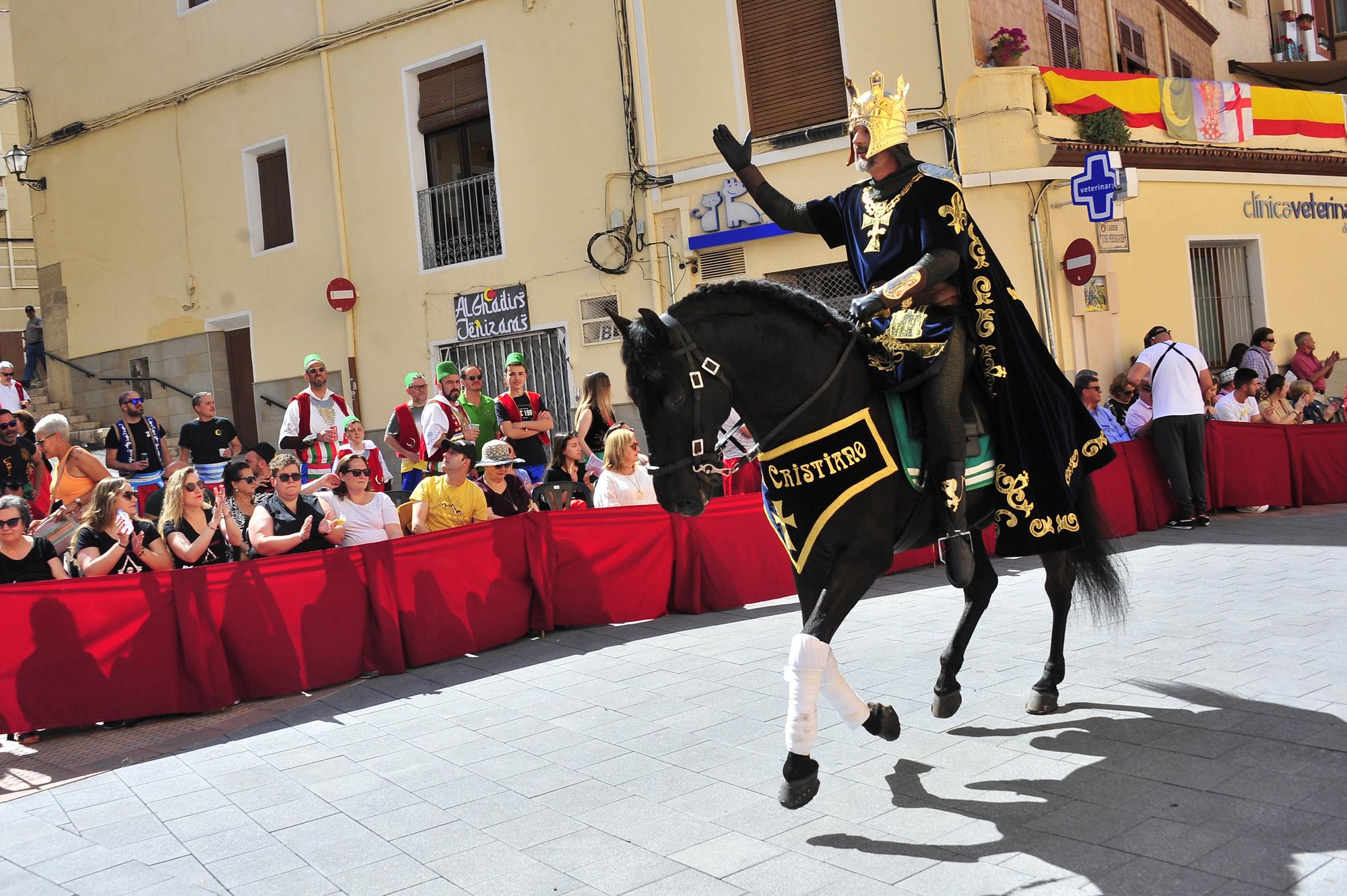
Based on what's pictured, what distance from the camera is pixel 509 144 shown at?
15.9 meters

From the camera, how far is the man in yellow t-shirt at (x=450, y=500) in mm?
8547

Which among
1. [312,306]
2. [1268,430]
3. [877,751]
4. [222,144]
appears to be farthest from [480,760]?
[222,144]

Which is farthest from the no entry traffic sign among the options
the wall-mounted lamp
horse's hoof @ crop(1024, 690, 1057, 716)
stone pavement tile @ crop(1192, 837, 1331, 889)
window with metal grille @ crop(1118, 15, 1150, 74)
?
stone pavement tile @ crop(1192, 837, 1331, 889)

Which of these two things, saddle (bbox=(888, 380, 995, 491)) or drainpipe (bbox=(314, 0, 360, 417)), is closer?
saddle (bbox=(888, 380, 995, 491))

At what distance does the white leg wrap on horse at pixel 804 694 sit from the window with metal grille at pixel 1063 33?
13212mm

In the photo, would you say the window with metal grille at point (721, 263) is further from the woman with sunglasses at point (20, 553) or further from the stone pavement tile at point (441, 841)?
the stone pavement tile at point (441, 841)

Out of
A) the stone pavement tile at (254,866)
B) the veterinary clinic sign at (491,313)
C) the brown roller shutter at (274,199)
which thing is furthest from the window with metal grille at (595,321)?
the stone pavement tile at (254,866)

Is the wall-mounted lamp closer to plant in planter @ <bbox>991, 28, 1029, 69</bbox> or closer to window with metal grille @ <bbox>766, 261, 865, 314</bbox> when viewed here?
window with metal grille @ <bbox>766, 261, 865, 314</bbox>

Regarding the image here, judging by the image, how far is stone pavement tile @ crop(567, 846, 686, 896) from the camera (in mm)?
3770

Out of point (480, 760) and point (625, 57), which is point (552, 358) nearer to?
point (625, 57)

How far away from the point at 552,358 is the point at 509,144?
3206 millimetres

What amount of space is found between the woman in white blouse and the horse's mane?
466cm

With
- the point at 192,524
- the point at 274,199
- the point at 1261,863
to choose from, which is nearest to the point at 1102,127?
the point at 192,524

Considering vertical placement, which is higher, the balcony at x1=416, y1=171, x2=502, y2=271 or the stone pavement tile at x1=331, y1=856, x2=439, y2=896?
the balcony at x1=416, y1=171, x2=502, y2=271
